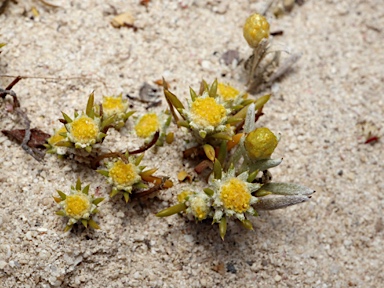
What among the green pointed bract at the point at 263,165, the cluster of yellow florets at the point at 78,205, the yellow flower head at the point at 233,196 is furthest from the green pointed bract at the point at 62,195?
the green pointed bract at the point at 263,165

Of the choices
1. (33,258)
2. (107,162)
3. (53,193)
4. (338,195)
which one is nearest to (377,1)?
(338,195)

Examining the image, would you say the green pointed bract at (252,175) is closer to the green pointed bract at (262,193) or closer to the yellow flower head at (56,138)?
the green pointed bract at (262,193)

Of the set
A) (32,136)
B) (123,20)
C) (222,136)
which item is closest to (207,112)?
(222,136)

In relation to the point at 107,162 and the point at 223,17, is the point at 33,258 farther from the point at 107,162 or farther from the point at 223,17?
the point at 223,17

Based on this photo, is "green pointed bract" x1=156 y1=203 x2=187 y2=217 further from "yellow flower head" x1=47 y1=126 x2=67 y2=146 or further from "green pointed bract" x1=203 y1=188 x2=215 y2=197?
"yellow flower head" x1=47 y1=126 x2=67 y2=146

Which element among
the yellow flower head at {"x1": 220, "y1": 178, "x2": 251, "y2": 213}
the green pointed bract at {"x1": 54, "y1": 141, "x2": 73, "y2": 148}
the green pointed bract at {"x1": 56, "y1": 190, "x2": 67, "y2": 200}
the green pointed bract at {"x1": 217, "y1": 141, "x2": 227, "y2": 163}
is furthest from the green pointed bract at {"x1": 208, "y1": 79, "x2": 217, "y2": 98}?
the green pointed bract at {"x1": 56, "y1": 190, "x2": 67, "y2": 200}

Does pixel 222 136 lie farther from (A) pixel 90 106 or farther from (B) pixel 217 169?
(A) pixel 90 106
